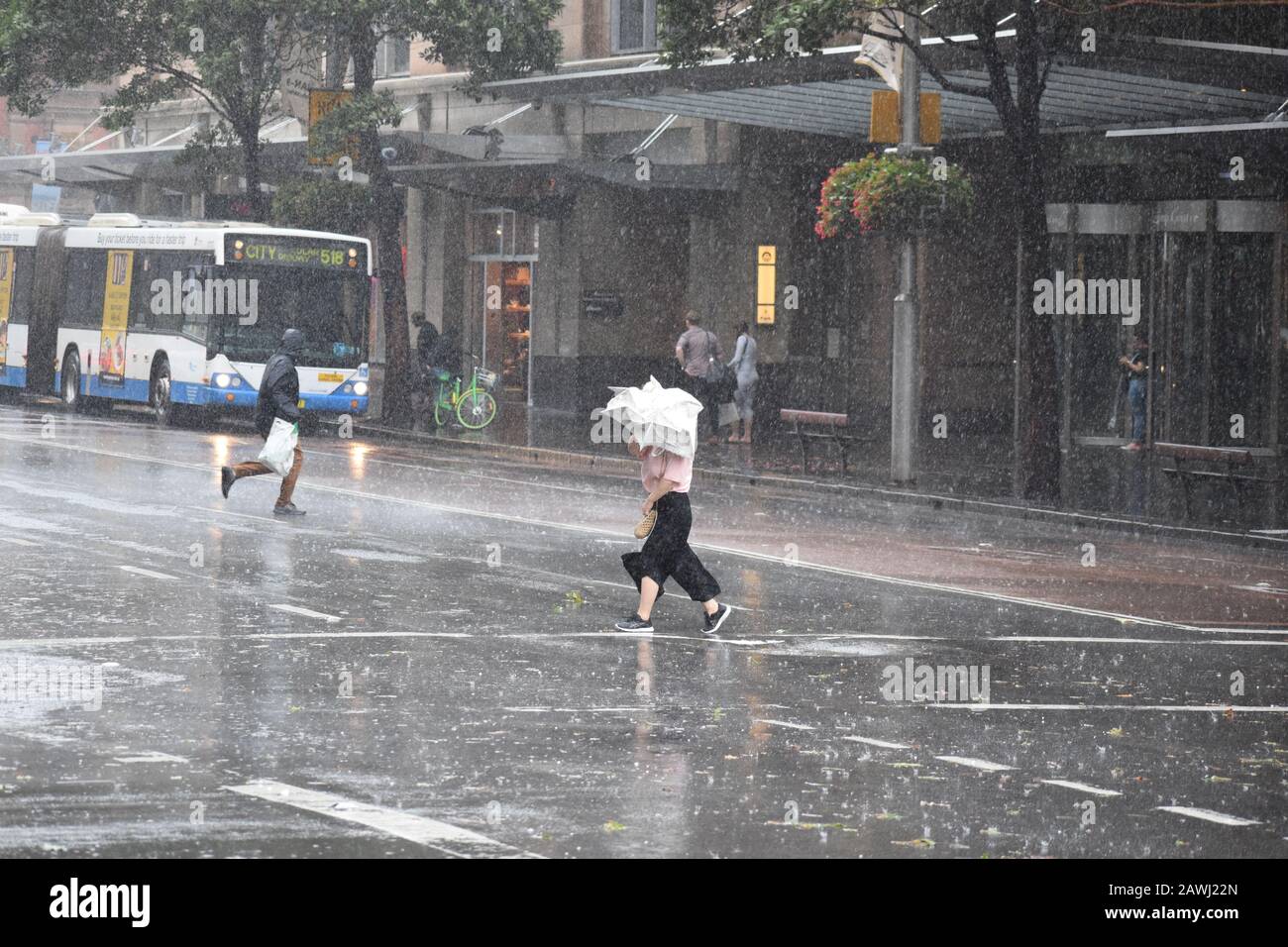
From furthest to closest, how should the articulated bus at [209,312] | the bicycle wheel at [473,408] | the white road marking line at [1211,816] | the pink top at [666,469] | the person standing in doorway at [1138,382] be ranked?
the bicycle wheel at [473,408], the articulated bus at [209,312], the person standing in doorway at [1138,382], the pink top at [666,469], the white road marking line at [1211,816]

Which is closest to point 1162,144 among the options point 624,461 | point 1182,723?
point 624,461

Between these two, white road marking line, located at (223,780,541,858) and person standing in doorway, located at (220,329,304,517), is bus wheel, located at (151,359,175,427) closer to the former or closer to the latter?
person standing in doorway, located at (220,329,304,517)

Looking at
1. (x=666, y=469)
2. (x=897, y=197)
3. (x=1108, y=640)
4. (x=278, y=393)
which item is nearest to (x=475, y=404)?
(x=897, y=197)

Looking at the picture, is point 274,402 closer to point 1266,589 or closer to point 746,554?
point 746,554

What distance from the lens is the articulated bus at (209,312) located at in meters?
31.7

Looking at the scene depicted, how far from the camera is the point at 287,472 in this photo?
19.8 metres

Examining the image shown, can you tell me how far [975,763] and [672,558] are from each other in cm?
428

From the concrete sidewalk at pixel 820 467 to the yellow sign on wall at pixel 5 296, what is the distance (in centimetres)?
804

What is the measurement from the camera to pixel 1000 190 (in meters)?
34.1


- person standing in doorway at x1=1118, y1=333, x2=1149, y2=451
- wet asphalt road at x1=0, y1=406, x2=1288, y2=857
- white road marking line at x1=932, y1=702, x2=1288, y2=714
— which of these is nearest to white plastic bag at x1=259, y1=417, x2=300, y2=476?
wet asphalt road at x1=0, y1=406, x2=1288, y2=857

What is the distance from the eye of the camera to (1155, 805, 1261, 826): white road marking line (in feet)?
27.5

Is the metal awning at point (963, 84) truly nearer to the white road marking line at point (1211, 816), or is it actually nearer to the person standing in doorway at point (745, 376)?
the person standing in doorway at point (745, 376)

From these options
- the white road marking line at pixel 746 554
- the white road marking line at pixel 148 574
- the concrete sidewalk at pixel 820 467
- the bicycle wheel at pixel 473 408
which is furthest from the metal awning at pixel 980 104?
the white road marking line at pixel 148 574

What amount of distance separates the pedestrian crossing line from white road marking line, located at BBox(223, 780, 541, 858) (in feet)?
15.6
